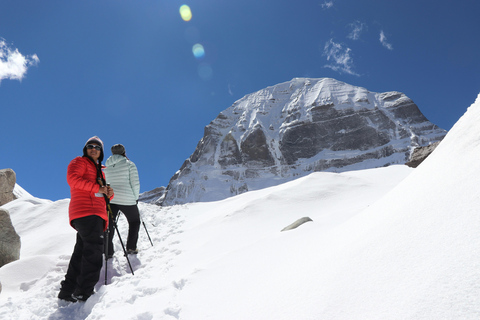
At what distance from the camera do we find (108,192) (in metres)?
3.72

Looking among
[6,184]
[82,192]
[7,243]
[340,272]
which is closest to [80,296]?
[82,192]

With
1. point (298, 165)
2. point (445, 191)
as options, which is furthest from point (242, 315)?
point (298, 165)

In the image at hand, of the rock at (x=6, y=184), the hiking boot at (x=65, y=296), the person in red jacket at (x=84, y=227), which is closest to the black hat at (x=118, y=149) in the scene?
the person in red jacket at (x=84, y=227)

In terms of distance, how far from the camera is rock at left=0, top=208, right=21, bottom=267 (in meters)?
5.91

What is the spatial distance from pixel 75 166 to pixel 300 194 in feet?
22.0

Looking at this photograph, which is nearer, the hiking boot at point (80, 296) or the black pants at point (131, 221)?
the hiking boot at point (80, 296)

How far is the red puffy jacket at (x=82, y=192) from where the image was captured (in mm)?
3461

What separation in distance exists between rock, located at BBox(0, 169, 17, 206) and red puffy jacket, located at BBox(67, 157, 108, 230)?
72.1ft

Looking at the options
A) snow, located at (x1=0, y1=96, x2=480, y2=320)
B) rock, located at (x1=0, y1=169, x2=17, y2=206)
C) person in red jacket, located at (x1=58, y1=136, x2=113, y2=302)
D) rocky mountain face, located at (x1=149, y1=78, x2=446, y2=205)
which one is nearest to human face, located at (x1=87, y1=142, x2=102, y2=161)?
person in red jacket, located at (x1=58, y1=136, x2=113, y2=302)

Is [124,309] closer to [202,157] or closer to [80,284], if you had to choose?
[80,284]

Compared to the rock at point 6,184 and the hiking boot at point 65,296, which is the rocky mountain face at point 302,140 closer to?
the rock at point 6,184

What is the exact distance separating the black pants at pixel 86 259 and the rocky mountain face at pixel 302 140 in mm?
112257

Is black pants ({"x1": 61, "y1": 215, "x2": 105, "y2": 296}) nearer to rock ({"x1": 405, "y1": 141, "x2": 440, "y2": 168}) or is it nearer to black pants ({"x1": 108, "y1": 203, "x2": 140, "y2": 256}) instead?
black pants ({"x1": 108, "y1": 203, "x2": 140, "y2": 256})

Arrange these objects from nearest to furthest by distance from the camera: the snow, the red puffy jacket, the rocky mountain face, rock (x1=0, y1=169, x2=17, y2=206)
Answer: the snow, the red puffy jacket, rock (x1=0, y1=169, x2=17, y2=206), the rocky mountain face
